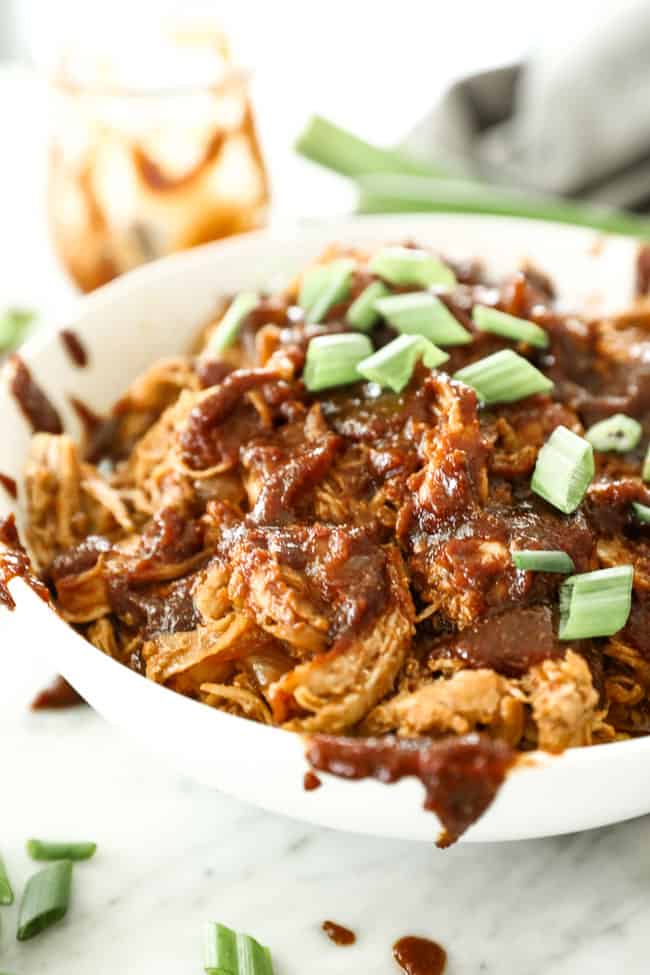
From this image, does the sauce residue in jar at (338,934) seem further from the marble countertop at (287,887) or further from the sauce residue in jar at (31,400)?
the sauce residue in jar at (31,400)

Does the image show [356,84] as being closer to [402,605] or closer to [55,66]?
[55,66]

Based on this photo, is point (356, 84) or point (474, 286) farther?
point (356, 84)

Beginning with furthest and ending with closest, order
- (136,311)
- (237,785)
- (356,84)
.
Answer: (356,84), (136,311), (237,785)

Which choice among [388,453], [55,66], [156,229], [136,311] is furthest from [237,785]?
[55,66]

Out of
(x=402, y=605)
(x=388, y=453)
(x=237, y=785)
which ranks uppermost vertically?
(x=388, y=453)

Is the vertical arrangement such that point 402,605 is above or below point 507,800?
above

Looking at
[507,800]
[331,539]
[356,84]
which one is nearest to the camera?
Result: [507,800]

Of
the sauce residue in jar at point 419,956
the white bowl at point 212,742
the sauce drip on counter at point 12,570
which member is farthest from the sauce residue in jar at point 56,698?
the sauce residue in jar at point 419,956

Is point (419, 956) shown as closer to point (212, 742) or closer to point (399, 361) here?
point (212, 742)
